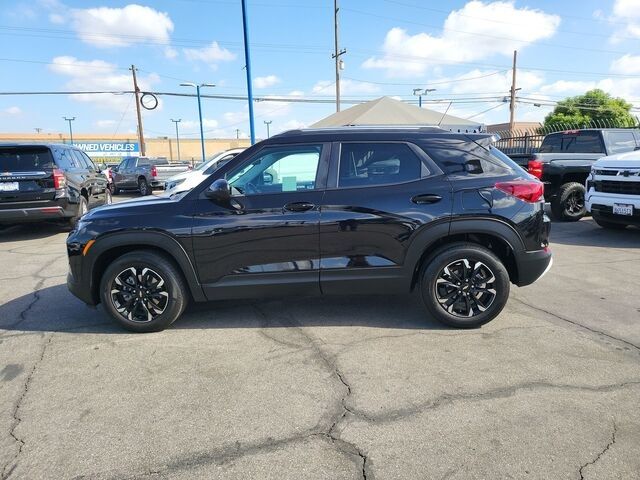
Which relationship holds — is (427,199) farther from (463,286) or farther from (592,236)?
(592,236)

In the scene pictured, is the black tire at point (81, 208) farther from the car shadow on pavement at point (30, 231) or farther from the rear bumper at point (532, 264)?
the rear bumper at point (532, 264)

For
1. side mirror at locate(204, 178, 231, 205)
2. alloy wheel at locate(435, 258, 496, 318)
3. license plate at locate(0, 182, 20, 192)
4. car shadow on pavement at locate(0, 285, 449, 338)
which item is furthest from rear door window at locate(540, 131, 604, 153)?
license plate at locate(0, 182, 20, 192)

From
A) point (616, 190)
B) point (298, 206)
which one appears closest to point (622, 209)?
point (616, 190)

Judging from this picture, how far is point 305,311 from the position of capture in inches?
185

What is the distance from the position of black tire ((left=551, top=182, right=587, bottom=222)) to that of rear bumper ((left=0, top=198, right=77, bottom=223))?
10192mm

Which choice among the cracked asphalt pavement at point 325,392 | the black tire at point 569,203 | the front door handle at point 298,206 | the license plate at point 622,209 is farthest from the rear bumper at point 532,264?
the black tire at point 569,203

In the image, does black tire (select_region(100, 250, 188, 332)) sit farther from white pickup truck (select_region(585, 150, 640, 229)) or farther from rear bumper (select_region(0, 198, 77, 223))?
white pickup truck (select_region(585, 150, 640, 229))

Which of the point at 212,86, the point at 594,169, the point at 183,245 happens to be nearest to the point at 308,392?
the point at 183,245

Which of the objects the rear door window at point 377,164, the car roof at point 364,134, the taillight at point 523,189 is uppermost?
the car roof at point 364,134

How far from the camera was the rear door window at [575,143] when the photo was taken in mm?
10227

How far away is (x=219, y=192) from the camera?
3910 mm

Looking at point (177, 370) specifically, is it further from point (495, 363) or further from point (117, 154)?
point (117, 154)

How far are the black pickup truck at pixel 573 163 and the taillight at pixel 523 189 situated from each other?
6.34 metres

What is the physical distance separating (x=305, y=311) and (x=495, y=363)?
1926 mm
